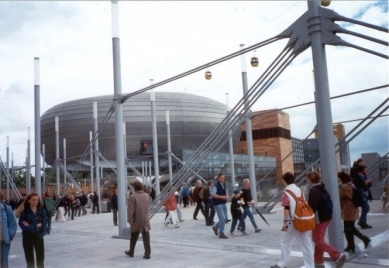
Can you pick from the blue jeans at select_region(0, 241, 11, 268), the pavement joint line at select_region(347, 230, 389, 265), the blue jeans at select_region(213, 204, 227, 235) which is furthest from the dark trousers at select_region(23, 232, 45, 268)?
the pavement joint line at select_region(347, 230, 389, 265)

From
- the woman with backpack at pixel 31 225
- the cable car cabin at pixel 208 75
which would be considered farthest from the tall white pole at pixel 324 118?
the cable car cabin at pixel 208 75

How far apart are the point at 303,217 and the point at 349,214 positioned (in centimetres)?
230

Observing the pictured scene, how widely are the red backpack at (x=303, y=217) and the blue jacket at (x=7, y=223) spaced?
14.3 feet

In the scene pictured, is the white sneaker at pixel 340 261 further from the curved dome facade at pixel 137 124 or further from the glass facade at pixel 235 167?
the curved dome facade at pixel 137 124

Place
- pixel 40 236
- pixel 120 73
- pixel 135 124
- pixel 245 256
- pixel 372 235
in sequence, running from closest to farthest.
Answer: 1. pixel 40 236
2. pixel 245 256
3. pixel 372 235
4. pixel 120 73
5. pixel 135 124

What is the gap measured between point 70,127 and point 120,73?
57361 mm

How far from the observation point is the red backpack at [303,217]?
5711mm

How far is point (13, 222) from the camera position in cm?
632

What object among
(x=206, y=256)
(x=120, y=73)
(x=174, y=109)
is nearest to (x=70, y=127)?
(x=174, y=109)

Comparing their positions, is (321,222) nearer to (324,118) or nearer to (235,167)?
(324,118)

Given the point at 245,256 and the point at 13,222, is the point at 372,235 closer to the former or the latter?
the point at 245,256

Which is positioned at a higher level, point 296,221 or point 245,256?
point 296,221

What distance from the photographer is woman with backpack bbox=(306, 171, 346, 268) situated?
19.9 ft

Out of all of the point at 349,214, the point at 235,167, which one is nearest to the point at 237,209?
the point at 349,214
